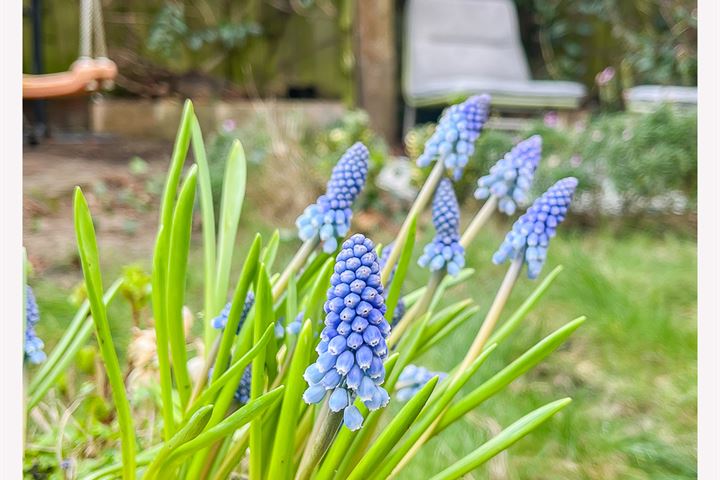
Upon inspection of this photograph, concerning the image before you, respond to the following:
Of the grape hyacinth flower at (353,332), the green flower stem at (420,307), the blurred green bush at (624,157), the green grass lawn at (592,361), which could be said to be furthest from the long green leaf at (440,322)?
the blurred green bush at (624,157)

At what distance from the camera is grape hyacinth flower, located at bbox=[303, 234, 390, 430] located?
0.36 m

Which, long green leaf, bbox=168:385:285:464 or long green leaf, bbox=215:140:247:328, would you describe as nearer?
long green leaf, bbox=168:385:285:464

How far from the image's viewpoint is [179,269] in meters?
0.54

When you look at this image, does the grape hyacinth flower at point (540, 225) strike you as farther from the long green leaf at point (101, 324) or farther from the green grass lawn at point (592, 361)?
the green grass lawn at point (592, 361)

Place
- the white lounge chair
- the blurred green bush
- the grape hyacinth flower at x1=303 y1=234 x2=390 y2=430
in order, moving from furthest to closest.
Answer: the white lounge chair < the blurred green bush < the grape hyacinth flower at x1=303 y1=234 x2=390 y2=430

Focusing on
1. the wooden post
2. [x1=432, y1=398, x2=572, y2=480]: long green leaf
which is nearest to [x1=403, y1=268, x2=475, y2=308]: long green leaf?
[x1=432, y1=398, x2=572, y2=480]: long green leaf

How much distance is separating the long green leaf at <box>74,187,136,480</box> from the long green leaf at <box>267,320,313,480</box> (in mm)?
104

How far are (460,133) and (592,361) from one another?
1334mm

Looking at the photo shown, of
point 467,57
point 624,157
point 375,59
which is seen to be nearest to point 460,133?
point 624,157

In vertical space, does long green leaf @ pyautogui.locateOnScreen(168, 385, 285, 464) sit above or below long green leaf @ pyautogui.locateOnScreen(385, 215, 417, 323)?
below

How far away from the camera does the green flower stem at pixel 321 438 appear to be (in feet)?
1.42

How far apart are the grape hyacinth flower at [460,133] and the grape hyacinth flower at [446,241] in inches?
0.8

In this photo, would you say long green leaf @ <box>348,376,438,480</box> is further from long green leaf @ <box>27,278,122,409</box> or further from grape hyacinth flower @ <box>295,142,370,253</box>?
long green leaf @ <box>27,278,122,409</box>

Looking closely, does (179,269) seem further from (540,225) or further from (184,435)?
(540,225)
